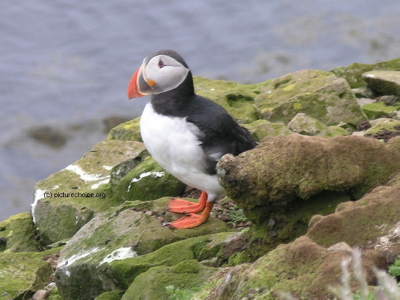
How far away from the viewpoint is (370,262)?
4.06 metres

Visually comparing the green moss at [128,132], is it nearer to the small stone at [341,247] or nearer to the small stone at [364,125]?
the small stone at [364,125]

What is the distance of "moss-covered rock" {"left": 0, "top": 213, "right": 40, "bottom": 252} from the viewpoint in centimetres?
854

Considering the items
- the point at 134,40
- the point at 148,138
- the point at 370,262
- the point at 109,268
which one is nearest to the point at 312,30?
the point at 134,40

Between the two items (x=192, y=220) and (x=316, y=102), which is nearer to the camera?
(x=192, y=220)

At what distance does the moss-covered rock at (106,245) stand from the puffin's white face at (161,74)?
3.64 feet

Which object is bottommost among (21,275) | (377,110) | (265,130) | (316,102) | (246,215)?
(21,275)

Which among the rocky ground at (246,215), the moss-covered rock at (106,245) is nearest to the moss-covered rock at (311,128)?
the rocky ground at (246,215)

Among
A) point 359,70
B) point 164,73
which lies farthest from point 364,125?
point 359,70

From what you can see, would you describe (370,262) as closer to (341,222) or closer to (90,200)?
(341,222)

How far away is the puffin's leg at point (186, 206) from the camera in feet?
22.7

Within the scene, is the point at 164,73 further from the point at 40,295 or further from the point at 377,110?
the point at 377,110

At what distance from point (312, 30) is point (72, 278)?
471 inches

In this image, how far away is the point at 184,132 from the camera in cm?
668

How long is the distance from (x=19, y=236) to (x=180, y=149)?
298 centimetres
